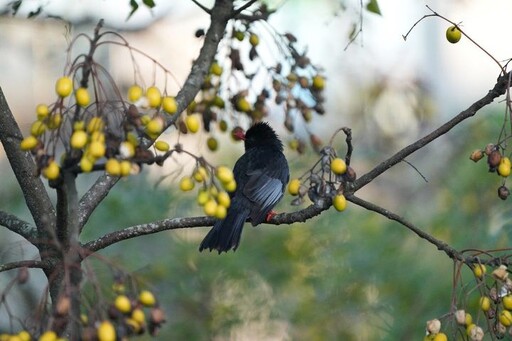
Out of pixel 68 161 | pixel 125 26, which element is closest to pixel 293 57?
pixel 68 161

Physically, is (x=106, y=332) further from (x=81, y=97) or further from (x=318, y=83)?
(x=318, y=83)

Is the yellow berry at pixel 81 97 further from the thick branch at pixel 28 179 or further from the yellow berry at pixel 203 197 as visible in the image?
the thick branch at pixel 28 179

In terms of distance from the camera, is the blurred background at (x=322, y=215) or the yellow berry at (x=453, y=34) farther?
the blurred background at (x=322, y=215)

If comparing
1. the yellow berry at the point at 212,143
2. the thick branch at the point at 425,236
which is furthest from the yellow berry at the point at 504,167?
the yellow berry at the point at 212,143

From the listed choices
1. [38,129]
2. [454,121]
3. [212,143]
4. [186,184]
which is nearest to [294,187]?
[186,184]

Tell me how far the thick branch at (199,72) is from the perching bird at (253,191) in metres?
0.75

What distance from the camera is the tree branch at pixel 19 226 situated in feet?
10.2

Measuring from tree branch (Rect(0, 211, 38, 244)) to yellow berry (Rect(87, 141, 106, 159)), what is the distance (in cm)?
98

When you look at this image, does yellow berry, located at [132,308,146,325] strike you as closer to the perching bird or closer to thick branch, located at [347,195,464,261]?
thick branch, located at [347,195,464,261]

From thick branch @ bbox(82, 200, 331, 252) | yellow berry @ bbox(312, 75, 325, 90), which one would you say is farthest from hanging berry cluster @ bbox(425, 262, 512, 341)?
yellow berry @ bbox(312, 75, 325, 90)

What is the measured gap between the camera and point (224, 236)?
14.7 feet

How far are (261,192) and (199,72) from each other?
68.1 inches

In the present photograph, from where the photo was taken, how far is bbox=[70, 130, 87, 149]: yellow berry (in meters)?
2.20

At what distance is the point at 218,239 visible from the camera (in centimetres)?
446
